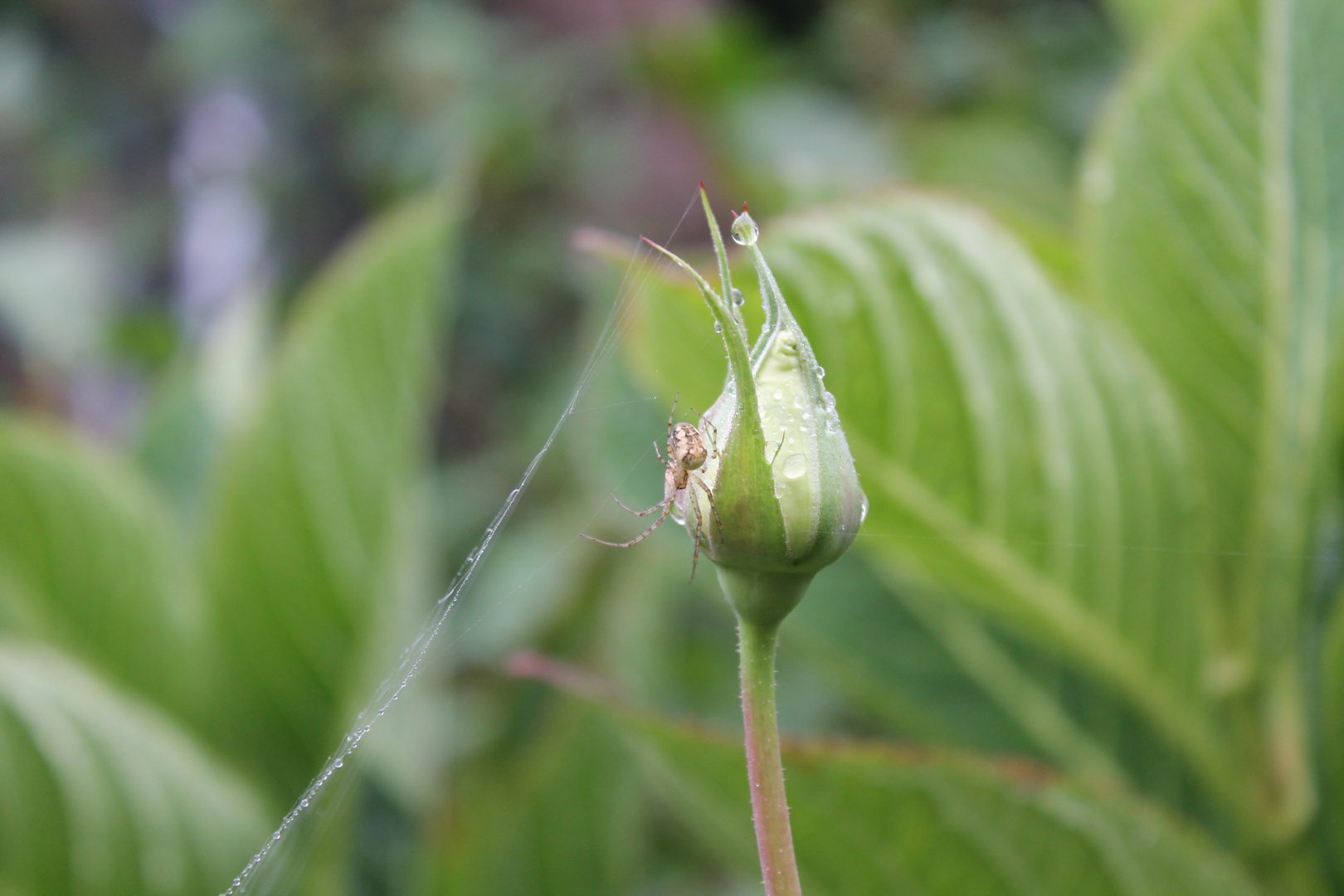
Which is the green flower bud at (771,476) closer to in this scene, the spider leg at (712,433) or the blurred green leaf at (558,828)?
the spider leg at (712,433)

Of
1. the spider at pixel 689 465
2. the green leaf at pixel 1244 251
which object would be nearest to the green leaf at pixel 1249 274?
the green leaf at pixel 1244 251

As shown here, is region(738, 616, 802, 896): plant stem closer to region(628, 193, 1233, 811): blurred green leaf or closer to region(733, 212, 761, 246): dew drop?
region(733, 212, 761, 246): dew drop

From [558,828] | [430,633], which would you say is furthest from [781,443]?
[558,828]

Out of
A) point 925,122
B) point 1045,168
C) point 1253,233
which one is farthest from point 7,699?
point 925,122

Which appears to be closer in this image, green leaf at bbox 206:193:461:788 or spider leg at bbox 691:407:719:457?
spider leg at bbox 691:407:719:457

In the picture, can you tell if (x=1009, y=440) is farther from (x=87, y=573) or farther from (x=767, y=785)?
(x=87, y=573)

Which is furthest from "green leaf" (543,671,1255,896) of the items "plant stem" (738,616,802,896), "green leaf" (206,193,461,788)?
"green leaf" (206,193,461,788)
